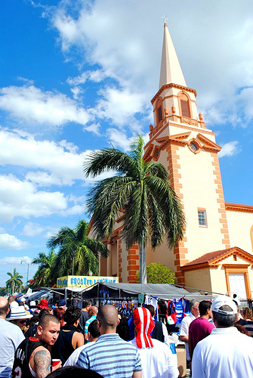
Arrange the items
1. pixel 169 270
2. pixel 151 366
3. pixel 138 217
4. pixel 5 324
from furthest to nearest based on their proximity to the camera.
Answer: pixel 169 270 → pixel 138 217 → pixel 5 324 → pixel 151 366

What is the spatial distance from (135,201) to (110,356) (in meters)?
13.0

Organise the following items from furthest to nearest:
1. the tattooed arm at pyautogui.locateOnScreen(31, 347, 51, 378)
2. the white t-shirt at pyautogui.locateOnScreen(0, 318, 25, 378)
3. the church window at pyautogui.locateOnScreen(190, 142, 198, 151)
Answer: the church window at pyautogui.locateOnScreen(190, 142, 198, 151) < the white t-shirt at pyautogui.locateOnScreen(0, 318, 25, 378) < the tattooed arm at pyautogui.locateOnScreen(31, 347, 51, 378)

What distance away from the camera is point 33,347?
10.2ft

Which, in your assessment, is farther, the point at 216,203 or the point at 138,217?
the point at 216,203

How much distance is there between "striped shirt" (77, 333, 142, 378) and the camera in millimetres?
2514

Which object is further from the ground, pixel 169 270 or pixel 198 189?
pixel 198 189

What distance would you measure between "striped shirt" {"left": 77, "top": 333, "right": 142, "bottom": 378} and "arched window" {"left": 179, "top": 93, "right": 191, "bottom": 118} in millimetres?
22840

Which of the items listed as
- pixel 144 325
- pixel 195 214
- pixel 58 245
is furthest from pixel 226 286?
pixel 58 245

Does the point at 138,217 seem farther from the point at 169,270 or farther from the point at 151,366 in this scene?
the point at 151,366

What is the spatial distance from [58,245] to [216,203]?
15.5 meters

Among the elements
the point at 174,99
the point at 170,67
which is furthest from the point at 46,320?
the point at 170,67

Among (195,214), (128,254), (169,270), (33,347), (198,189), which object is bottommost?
(33,347)

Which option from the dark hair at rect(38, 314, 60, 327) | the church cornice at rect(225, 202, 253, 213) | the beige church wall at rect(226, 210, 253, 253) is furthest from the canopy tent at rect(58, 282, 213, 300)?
the church cornice at rect(225, 202, 253, 213)

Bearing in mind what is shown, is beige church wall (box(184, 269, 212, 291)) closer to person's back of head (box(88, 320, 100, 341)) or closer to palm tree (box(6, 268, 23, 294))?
person's back of head (box(88, 320, 100, 341))
